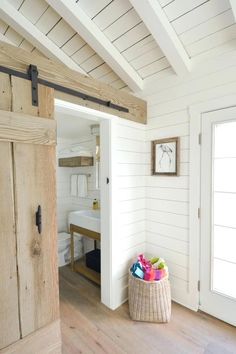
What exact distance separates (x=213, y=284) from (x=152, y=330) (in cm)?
70

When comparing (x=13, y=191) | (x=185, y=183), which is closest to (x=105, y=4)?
(x=13, y=191)

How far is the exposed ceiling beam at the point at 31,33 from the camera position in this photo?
5.71 feet

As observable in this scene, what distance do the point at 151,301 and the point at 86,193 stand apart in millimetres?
1885

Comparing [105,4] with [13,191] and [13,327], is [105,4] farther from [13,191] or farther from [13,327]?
[13,327]

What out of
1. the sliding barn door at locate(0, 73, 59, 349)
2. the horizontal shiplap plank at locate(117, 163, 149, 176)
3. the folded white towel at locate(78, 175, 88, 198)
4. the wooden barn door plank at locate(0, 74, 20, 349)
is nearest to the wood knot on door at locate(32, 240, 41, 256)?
the sliding barn door at locate(0, 73, 59, 349)

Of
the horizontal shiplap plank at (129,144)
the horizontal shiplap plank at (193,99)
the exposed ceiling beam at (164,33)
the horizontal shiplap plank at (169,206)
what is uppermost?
the exposed ceiling beam at (164,33)

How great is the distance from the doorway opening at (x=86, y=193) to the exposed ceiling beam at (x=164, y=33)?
30.6 inches

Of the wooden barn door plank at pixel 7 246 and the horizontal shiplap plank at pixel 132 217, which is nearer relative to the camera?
the wooden barn door plank at pixel 7 246

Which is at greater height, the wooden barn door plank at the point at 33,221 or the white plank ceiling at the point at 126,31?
the white plank ceiling at the point at 126,31

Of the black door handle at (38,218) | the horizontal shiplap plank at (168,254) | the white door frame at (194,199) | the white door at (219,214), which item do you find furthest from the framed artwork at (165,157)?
the black door handle at (38,218)

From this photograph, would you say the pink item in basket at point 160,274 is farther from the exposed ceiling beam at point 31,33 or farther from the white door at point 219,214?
the exposed ceiling beam at point 31,33

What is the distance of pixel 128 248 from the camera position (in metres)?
2.23

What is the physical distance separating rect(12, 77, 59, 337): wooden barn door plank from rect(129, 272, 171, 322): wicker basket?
2.58 feet

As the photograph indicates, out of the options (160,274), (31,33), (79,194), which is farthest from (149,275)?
(31,33)
